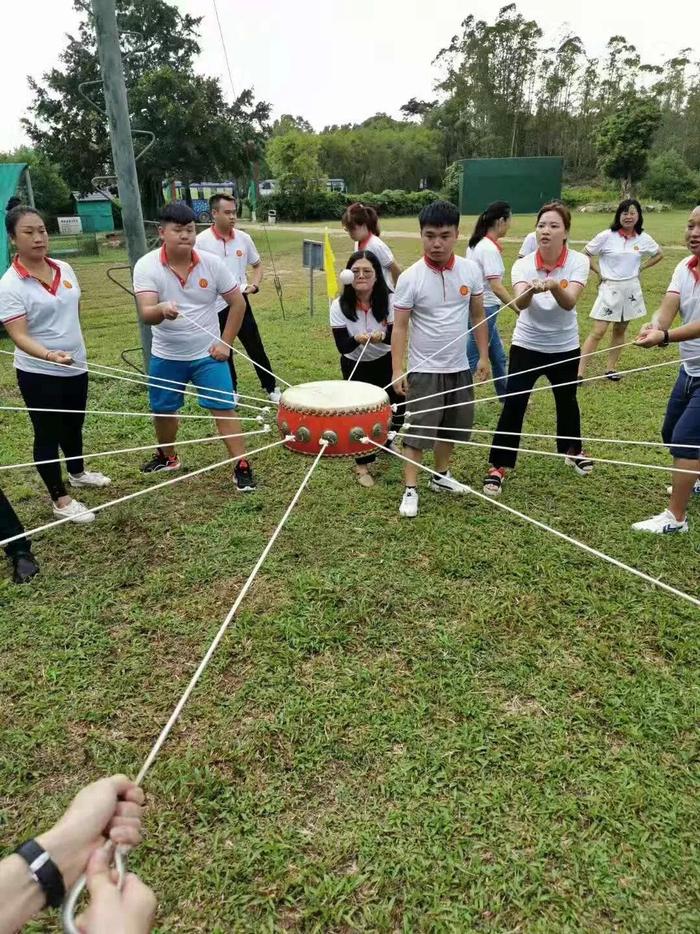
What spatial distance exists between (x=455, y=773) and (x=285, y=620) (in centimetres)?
108

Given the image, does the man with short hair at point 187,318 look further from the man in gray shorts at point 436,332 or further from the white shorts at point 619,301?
the white shorts at point 619,301

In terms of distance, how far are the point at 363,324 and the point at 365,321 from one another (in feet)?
0.08

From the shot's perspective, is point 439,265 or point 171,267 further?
point 171,267

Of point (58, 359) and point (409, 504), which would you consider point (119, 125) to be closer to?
point (58, 359)

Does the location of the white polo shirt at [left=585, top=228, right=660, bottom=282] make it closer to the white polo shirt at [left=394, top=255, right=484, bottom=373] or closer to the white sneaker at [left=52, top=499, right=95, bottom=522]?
the white polo shirt at [left=394, top=255, right=484, bottom=373]

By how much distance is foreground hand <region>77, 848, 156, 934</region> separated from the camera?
96 centimetres

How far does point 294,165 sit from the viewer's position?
39.8 meters

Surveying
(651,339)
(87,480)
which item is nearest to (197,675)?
(651,339)

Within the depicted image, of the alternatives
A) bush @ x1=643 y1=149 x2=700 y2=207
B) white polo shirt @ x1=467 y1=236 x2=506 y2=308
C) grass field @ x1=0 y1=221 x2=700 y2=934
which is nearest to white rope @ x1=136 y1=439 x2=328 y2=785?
grass field @ x1=0 y1=221 x2=700 y2=934

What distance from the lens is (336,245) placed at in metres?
21.2

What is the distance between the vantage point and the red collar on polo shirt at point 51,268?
3.43 meters

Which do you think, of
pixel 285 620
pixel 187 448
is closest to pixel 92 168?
pixel 187 448

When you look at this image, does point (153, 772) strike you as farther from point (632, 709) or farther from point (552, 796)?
point (632, 709)

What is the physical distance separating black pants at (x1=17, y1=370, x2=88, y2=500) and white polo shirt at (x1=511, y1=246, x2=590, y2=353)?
9.30 ft
